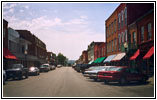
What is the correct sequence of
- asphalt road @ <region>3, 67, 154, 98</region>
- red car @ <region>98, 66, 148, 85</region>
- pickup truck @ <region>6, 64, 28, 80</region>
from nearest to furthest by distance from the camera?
asphalt road @ <region>3, 67, 154, 98</region>
red car @ <region>98, 66, 148, 85</region>
pickup truck @ <region>6, 64, 28, 80</region>

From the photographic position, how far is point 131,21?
33.0 metres

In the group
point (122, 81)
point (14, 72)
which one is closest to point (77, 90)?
point (122, 81)

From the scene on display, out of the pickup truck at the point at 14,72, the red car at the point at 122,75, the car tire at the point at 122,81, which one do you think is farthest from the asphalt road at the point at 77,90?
the pickup truck at the point at 14,72

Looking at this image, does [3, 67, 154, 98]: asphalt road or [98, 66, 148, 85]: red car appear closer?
[3, 67, 154, 98]: asphalt road

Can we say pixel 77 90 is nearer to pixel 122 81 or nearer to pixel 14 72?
pixel 122 81

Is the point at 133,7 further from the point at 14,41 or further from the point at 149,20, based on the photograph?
the point at 14,41

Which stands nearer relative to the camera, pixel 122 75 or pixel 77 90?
pixel 77 90

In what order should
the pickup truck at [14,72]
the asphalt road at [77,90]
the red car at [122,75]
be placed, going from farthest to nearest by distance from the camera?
the pickup truck at [14,72] < the red car at [122,75] < the asphalt road at [77,90]

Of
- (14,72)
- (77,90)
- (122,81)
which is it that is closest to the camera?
(77,90)

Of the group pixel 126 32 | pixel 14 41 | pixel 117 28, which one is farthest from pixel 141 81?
pixel 14 41

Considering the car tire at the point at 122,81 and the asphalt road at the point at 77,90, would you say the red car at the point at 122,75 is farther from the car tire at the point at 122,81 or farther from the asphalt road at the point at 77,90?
the asphalt road at the point at 77,90

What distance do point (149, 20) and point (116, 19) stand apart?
47.9ft

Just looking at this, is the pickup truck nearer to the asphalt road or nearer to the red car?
the asphalt road

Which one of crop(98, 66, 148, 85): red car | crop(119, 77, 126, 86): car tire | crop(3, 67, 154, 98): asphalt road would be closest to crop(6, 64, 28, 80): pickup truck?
crop(3, 67, 154, 98): asphalt road
